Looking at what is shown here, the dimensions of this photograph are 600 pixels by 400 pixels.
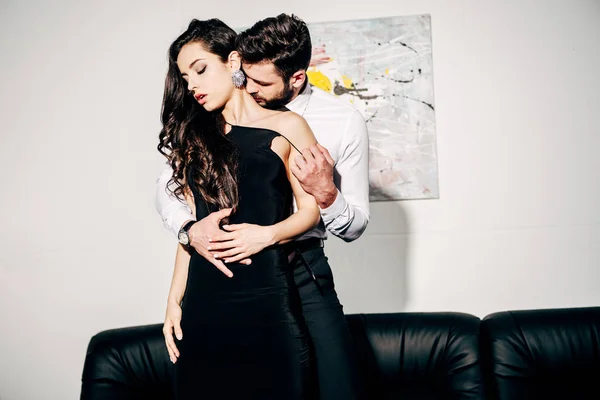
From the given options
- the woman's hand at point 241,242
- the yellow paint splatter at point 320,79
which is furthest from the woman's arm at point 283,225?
the yellow paint splatter at point 320,79

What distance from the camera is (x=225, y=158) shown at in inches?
64.2

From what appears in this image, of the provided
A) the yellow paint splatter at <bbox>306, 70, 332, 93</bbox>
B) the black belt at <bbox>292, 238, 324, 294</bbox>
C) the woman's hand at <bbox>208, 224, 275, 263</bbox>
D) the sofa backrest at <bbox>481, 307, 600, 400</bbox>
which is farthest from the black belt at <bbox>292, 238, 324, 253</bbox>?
the yellow paint splatter at <bbox>306, 70, 332, 93</bbox>

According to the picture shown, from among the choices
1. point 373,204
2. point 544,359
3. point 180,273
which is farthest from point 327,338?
point 373,204

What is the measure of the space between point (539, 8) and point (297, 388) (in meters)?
2.38

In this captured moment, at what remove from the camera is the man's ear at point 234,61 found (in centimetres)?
177

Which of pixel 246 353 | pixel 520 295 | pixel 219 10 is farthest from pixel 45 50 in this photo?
pixel 520 295

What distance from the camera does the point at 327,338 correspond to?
1724mm

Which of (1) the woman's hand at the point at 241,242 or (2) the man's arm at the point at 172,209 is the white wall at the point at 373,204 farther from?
(1) the woman's hand at the point at 241,242

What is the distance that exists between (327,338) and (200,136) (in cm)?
67

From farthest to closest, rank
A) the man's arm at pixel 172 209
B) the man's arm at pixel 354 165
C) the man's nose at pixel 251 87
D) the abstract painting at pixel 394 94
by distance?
1. the abstract painting at pixel 394 94
2. the man's arm at pixel 354 165
3. the man's arm at pixel 172 209
4. the man's nose at pixel 251 87

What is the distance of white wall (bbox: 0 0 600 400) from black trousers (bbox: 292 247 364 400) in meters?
1.33

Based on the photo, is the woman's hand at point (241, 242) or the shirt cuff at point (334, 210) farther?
the shirt cuff at point (334, 210)

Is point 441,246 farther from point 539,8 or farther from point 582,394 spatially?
point 539,8

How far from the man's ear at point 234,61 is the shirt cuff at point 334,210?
47cm
